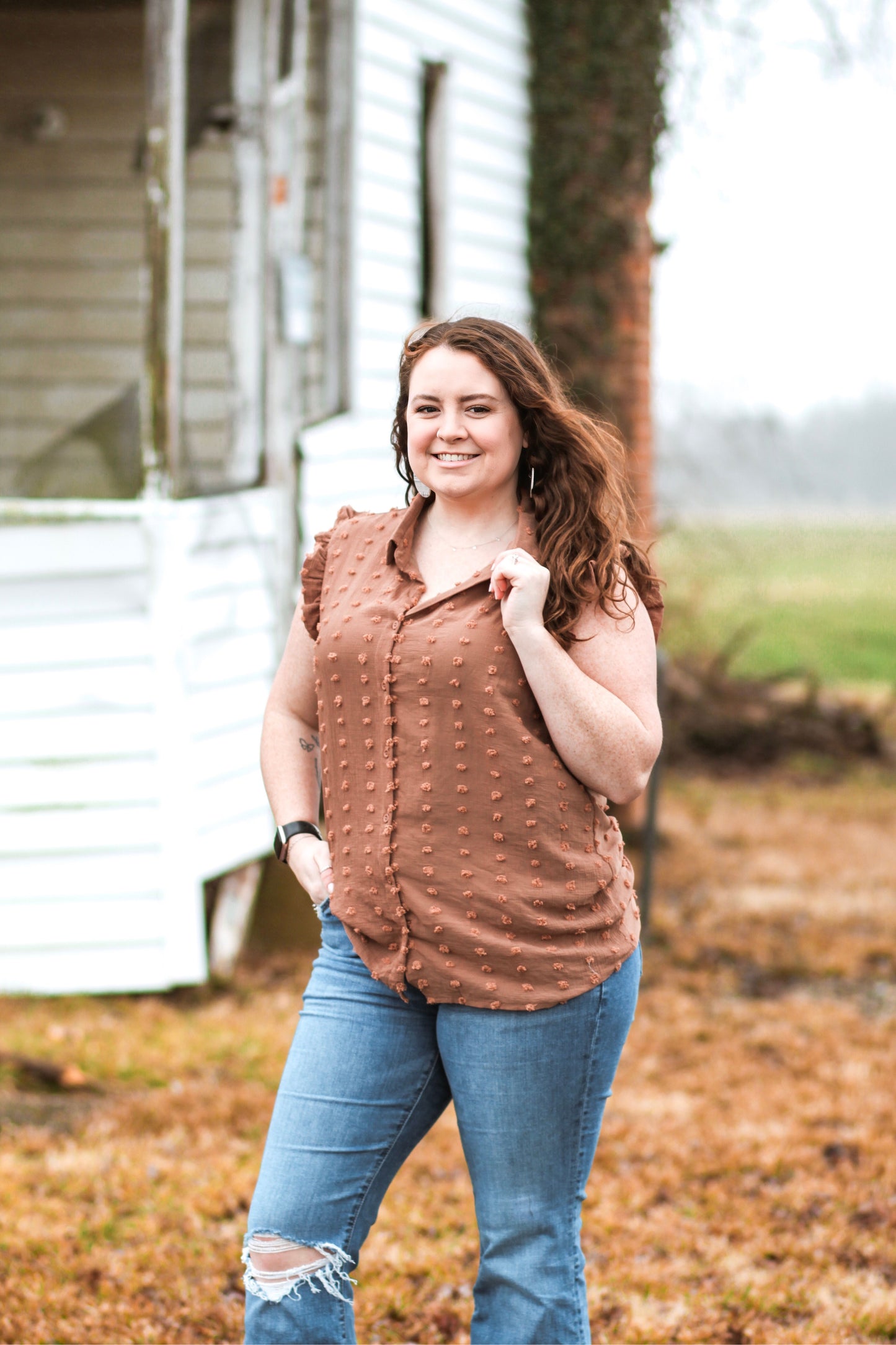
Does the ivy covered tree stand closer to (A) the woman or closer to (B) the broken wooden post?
(B) the broken wooden post

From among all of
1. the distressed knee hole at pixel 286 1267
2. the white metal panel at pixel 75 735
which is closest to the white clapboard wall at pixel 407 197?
the white metal panel at pixel 75 735

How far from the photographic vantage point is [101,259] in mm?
7254

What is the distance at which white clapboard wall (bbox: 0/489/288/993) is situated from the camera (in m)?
4.71

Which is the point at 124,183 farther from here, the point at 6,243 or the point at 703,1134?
the point at 703,1134

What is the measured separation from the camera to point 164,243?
15.2ft

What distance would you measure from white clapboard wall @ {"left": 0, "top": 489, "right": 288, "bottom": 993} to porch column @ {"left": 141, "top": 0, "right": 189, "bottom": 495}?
22 centimetres

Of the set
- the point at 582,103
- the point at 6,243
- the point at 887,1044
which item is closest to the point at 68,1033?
the point at 887,1044

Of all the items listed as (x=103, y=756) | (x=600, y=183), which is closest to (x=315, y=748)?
(x=103, y=756)

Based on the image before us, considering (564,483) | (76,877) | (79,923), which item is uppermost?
(564,483)

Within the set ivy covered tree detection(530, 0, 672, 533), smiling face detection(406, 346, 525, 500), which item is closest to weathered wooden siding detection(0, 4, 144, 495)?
ivy covered tree detection(530, 0, 672, 533)

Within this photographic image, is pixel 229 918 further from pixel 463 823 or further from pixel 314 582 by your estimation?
pixel 463 823

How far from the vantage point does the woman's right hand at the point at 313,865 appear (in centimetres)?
218

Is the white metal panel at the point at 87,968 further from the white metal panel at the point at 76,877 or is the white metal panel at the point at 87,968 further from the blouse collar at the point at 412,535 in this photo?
the blouse collar at the point at 412,535

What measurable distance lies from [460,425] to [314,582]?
397 mm
